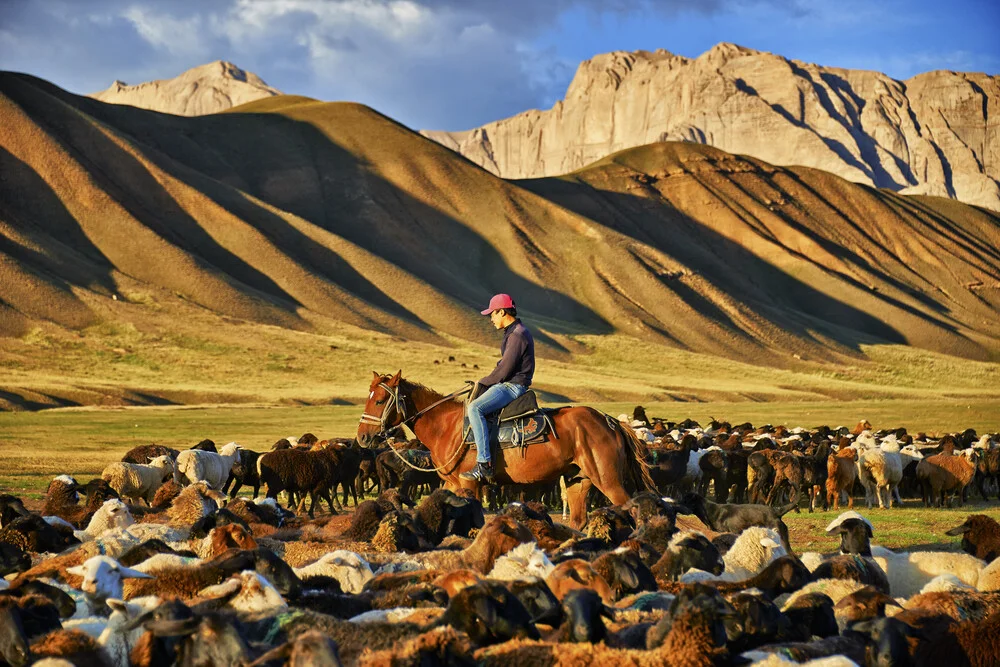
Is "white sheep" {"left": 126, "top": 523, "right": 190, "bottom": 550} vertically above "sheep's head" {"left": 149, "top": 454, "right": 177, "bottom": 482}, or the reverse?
"white sheep" {"left": 126, "top": 523, "right": 190, "bottom": 550}

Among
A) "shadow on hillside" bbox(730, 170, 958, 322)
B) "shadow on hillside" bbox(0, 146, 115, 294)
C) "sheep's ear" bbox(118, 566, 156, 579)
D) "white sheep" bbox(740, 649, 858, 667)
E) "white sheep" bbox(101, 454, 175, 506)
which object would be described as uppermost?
"shadow on hillside" bbox(730, 170, 958, 322)

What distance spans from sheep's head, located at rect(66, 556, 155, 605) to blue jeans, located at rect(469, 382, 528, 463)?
5383mm

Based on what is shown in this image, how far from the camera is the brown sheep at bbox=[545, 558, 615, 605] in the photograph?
24.4ft

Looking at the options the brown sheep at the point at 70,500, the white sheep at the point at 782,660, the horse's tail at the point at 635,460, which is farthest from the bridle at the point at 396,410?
the white sheep at the point at 782,660

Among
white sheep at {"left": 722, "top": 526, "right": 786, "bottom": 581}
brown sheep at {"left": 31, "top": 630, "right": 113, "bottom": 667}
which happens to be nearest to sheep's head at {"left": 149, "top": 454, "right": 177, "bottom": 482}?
white sheep at {"left": 722, "top": 526, "right": 786, "bottom": 581}

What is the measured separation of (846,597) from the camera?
758 cm

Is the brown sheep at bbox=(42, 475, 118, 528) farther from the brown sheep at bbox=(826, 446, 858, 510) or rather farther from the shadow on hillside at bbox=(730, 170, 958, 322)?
the shadow on hillside at bbox=(730, 170, 958, 322)

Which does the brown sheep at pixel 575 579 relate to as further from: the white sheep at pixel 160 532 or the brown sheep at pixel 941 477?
the brown sheep at pixel 941 477

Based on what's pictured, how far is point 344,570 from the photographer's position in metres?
8.78

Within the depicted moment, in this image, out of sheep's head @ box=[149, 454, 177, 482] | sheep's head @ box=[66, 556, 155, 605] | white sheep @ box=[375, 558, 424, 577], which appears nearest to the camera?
sheep's head @ box=[66, 556, 155, 605]

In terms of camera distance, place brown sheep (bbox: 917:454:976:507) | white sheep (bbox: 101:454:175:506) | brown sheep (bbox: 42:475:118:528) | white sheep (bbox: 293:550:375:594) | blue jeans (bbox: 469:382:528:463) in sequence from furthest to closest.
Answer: brown sheep (bbox: 917:454:976:507) < white sheep (bbox: 101:454:175:506) < brown sheep (bbox: 42:475:118:528) < blue jeans (bbox: 469:382:528:463) < white sheep (bbox: 293:550:375:594)

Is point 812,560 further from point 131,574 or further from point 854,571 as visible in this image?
point 131,574

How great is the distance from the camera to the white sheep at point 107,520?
10984 millimetres

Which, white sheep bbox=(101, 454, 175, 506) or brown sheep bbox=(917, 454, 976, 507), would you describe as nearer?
white sheep bbox=(101, 454, 175, 506)
